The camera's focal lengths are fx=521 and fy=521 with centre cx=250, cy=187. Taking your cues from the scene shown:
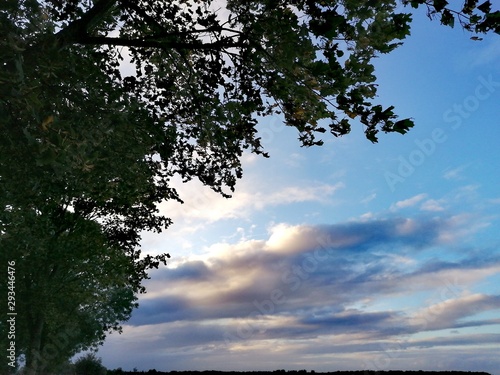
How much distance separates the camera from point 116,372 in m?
26.5

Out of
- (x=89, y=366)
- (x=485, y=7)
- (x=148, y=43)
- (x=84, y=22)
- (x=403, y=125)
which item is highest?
(x=84, y=22)

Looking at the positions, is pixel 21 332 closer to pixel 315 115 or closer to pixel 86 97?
pixel 86 97

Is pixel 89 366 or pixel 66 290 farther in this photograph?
pixel 66 290

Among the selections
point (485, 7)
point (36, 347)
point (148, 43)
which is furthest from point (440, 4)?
point (36, 347)

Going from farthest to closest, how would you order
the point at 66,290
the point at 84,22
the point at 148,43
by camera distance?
the point at 66,290
the point at 148,43
the point at 84,22

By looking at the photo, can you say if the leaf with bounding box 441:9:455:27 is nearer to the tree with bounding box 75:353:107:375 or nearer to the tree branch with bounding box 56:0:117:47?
the tree branch with bounding box 56:0:117:47

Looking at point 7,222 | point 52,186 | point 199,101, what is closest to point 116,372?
point 7,222

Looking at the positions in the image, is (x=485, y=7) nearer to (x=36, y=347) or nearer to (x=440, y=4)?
(x=440, y=4)

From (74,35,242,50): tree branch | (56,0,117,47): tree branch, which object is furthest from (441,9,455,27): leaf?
(56,0,117,47): tree branch

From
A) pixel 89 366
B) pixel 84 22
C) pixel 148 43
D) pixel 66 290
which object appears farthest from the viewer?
pixel 66 290

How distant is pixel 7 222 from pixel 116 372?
366 inches

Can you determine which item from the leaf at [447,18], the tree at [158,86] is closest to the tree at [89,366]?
the tree at [158,86]

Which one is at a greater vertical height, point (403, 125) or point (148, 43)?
point (148, 43)

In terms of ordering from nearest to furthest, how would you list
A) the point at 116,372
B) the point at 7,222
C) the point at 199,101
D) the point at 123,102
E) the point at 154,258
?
the point at 123,102
the point at 199,101
the point at 7,222
the point at 116,372
the point at 154,258
